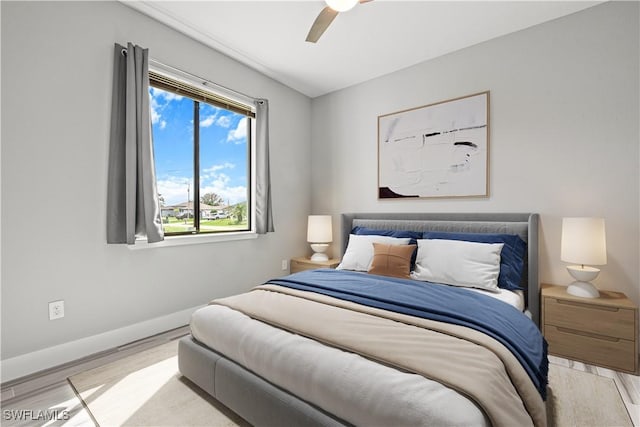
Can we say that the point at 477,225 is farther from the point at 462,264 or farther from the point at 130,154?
the point at 130,154

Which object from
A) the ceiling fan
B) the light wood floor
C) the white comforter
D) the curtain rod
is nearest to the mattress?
the white comforter

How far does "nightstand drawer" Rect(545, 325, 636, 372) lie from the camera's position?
205 cm

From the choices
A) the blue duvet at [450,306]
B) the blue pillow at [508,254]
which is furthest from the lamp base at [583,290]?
the blue duvet at [450,306]

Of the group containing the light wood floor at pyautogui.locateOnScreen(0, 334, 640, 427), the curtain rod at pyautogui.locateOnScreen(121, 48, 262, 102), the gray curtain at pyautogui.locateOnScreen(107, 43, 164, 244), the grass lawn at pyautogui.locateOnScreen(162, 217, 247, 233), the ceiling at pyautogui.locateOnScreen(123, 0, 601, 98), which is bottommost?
the light wood floor at pyautogui.locateOnScreen(0, 334, 640, 427)

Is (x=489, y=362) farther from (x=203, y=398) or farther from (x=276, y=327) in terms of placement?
(x=203, y=398)

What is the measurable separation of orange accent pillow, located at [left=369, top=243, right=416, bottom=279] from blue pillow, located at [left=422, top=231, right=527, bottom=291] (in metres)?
0.50

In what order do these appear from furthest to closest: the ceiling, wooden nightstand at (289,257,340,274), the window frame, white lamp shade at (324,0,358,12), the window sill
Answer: wooden nightstand at (289,257,340,274), the window frame, the window sill, the ceiling, white lamp shade at (324,0,358,12)

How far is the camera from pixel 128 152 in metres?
2.36

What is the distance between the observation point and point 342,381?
119cm

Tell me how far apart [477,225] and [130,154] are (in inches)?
122

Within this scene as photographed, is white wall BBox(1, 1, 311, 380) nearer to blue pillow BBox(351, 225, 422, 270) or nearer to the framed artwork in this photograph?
blue pillow BBox(351, 225, 422, 270)

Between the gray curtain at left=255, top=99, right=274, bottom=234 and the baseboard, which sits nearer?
the baseboard

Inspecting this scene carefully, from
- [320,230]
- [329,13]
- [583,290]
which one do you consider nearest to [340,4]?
[329,13]

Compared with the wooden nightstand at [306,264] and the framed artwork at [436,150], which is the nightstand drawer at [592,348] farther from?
the wooden nightstand at [306,264]
